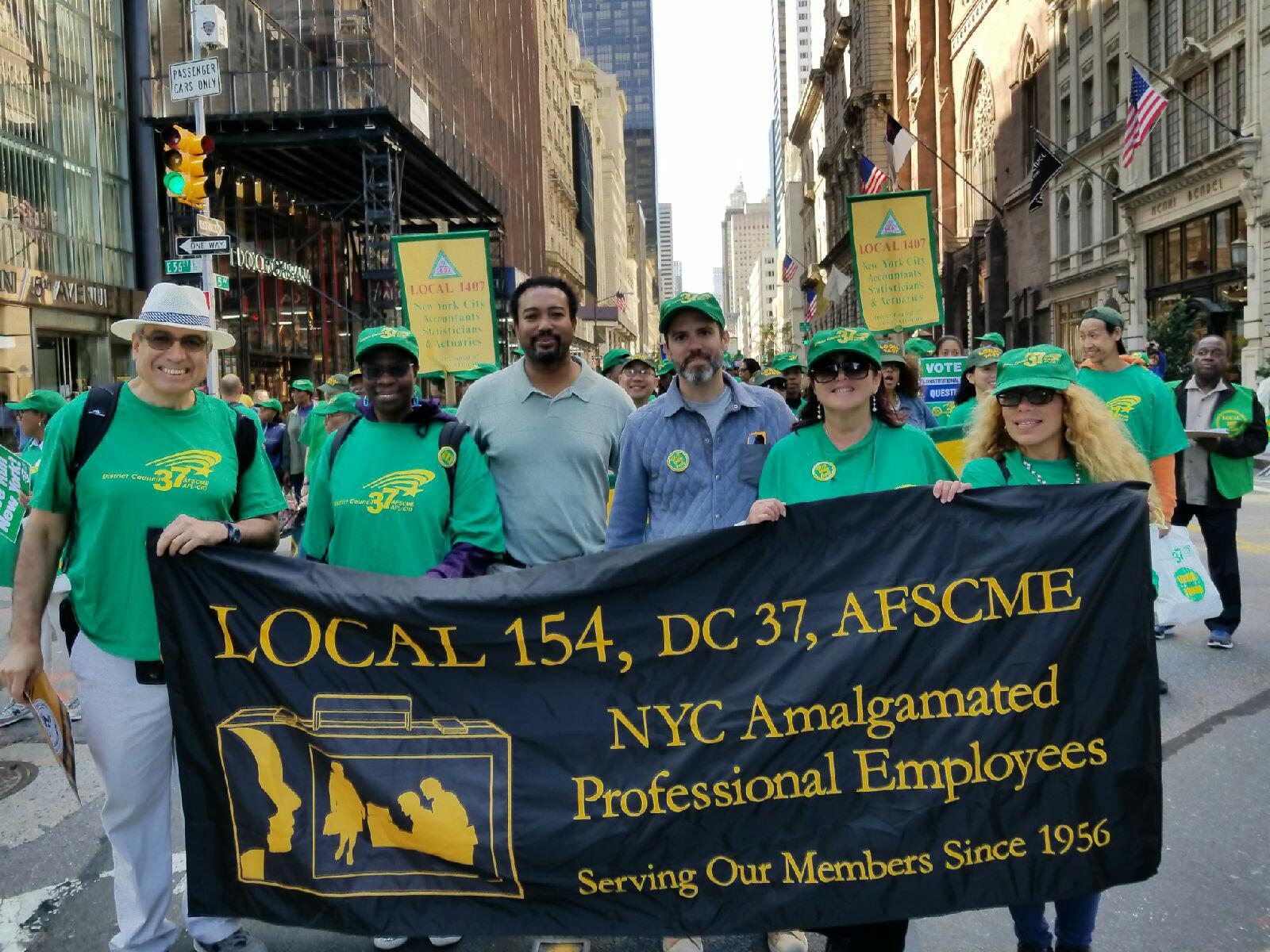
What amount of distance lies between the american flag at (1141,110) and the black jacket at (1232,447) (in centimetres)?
1714

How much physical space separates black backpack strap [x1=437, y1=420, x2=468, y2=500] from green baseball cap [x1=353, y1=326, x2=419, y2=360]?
10.4 inches

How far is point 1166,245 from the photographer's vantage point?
3147cm

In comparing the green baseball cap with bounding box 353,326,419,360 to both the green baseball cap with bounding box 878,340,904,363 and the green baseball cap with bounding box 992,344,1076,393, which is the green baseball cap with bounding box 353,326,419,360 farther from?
the green baseball cap with bounding box 878,340,904,363

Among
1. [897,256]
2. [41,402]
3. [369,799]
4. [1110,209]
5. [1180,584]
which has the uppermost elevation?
[1110,209]

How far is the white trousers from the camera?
325 cm

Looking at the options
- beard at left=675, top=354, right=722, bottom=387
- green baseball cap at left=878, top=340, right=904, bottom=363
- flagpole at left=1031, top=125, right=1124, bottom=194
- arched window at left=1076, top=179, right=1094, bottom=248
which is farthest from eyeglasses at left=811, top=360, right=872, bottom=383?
arched window at left=1076, top=179, right=1094, bottom=248

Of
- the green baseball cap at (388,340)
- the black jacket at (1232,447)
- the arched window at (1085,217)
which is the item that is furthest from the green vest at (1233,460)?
the arched window at (1085,217)

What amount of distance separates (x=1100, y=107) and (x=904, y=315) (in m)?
29.0

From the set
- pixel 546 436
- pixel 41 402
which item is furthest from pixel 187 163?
pixel 546 436

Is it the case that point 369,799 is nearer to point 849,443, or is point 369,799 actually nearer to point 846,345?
point 849,443

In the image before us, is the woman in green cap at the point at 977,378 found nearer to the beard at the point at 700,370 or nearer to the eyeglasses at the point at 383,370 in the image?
the beard at the point at 700,370

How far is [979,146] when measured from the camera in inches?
1967

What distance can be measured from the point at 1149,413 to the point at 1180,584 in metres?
1.99

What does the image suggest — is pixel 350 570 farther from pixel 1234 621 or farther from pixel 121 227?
pixel 121 227
